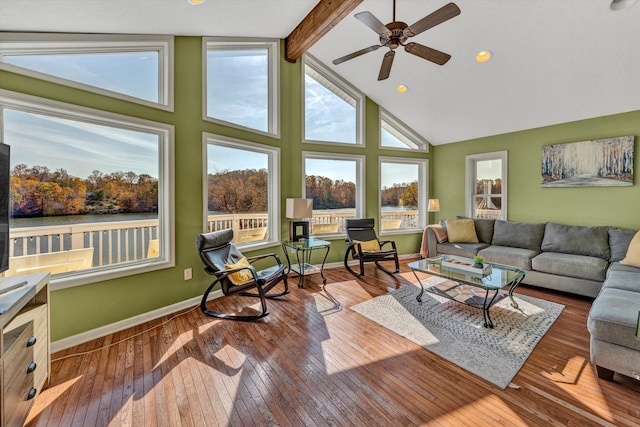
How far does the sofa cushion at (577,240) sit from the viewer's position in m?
3.75

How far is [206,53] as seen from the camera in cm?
358

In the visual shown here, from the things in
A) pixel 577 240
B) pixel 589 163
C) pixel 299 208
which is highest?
pixel 589 163

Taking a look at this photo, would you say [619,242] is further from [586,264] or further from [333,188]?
[333,188]

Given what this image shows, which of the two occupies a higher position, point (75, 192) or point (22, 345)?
point (75, 192)

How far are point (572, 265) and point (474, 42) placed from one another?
10.3 feet

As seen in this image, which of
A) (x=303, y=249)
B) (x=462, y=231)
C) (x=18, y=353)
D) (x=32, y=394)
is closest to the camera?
(x=18, y=353)

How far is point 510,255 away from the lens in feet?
13.5

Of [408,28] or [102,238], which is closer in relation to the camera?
[408,28]

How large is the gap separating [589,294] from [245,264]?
4235mm

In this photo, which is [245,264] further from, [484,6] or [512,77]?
[512,77]

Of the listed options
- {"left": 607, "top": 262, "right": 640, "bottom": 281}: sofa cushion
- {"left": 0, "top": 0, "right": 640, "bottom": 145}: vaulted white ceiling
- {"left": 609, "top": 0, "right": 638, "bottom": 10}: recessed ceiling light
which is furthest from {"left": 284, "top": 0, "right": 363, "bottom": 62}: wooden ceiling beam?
{"left": 607, "top": 262, "right": 640, "bottom": 281}: sofa cushion

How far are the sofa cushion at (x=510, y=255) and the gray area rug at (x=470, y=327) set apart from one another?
0.59 metres

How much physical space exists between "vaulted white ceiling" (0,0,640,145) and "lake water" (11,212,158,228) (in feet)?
5.18

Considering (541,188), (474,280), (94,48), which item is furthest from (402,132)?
(94,48)
